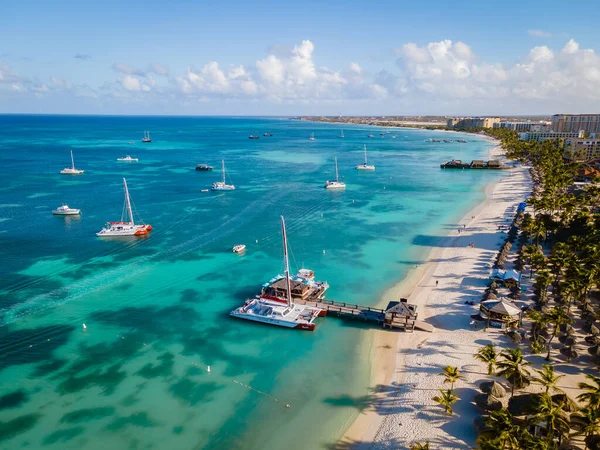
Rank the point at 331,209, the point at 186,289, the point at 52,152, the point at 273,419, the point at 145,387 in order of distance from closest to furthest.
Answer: the point at 273,419, the point at 145,387, the point at 186,289, the point at 331,209, the point at 52,152

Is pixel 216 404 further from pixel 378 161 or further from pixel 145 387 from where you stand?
pixel 378 161

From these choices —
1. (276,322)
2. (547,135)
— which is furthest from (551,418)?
(547,135)

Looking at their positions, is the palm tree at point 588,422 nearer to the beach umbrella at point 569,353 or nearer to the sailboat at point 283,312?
the beach umbrella at point 569,353

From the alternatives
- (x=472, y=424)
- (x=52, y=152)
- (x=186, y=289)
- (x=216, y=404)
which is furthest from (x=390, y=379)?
(x=52, y=152)

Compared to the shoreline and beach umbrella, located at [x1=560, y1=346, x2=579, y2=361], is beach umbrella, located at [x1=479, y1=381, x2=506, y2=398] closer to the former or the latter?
the shoreline

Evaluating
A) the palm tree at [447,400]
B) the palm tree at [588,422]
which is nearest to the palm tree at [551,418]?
→ the palm tree at [588,422]

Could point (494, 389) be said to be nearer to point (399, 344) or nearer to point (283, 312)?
point (399, 344)
